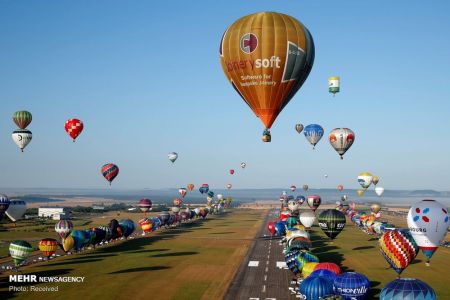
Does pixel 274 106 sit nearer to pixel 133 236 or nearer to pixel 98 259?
pixel 98 259

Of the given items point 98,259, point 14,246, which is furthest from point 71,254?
point 14,246

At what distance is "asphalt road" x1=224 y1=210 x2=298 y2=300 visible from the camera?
41906 mm

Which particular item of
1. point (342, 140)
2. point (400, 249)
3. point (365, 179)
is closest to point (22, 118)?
point (342, 140)

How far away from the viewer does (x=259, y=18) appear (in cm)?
4041

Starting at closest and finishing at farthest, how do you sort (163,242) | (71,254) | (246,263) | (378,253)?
1. (246,263)
2. (71,254)
3. (378,253)
4. (163,242)

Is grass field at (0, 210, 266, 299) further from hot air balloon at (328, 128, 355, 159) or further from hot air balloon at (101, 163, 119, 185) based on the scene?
hot air balloon at (328, 128, 355, 159)

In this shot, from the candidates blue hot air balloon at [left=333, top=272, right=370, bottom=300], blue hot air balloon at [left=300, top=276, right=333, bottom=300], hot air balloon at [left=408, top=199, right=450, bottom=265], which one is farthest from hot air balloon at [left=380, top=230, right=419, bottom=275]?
blue hot air balloon at [left=300, top=276, right=333, bottom=300]

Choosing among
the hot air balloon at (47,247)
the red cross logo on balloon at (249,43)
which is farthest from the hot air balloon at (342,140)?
the hot air balloon at (47,247)

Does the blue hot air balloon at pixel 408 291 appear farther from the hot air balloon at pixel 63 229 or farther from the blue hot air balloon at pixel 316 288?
the hot air balloon at pixel 63 229

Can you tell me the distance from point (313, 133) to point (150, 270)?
4491cm

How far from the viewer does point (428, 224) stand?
4253cm

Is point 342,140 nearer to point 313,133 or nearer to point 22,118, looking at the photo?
point 313,133

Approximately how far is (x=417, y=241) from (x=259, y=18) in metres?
24.5

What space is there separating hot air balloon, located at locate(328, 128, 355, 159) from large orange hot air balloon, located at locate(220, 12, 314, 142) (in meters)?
35.5
